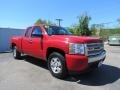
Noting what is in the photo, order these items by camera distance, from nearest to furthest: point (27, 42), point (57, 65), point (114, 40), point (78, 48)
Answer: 1. point (78, 48)
2. point (57, 65)
3. point (27, 42)
4. point (114, 40)

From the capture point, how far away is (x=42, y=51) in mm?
7387

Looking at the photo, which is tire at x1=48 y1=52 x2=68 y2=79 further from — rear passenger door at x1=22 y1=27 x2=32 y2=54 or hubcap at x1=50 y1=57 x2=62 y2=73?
rear passenger door at x1=22 y1=27 x2=32 y2=54

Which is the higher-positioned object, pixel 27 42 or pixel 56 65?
pixel 27 42

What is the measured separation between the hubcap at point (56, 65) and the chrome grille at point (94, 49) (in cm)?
109

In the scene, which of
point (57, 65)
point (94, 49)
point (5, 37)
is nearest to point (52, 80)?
point (57, 65)

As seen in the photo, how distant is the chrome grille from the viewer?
6010 mm

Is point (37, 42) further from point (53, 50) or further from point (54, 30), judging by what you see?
point (53, 50)

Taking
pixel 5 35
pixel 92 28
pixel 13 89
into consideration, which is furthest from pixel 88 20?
pixel 13 89

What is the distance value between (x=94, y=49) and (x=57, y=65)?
4.55 ft

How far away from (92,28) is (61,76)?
2511 centimetres

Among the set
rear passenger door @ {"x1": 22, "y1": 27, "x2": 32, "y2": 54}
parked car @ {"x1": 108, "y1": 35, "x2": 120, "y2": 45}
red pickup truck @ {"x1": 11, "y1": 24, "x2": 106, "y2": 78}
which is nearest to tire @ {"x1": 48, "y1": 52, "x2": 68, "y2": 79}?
red pickup truck @ {"x1": 11, "y1": 24, "x2": 106, "y2": 78}

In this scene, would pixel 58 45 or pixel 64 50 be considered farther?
pixel 58 45

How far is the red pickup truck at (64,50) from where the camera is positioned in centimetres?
589

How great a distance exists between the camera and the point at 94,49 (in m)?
6.32
